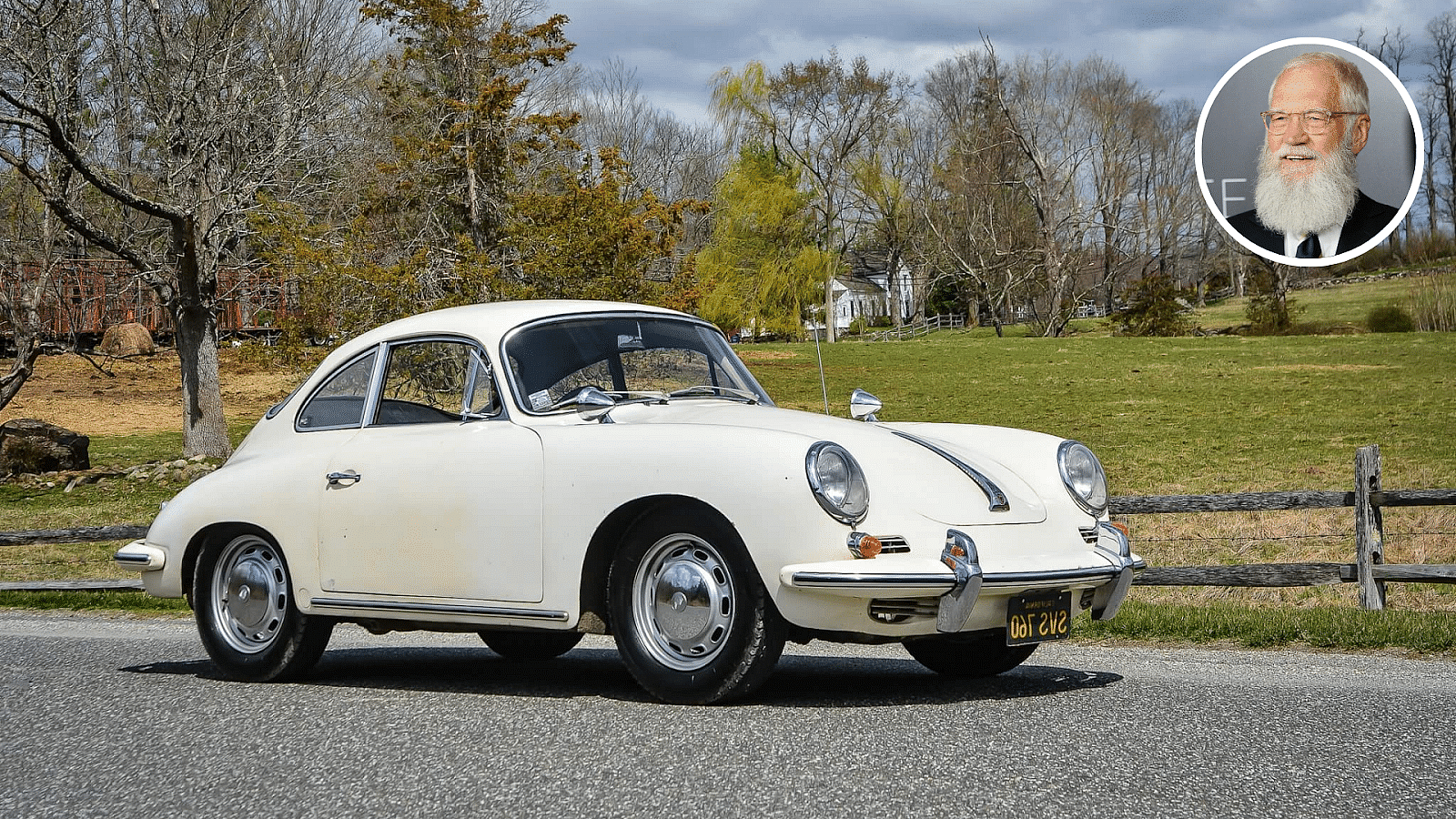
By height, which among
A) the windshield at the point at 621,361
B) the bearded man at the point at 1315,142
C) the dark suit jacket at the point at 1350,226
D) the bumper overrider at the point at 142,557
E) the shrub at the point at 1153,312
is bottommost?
the bumper overrider at the point at 142,557

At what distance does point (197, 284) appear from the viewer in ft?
79.9

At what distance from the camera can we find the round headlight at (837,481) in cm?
494

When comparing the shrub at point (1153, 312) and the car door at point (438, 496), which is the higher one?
the shrub at point (1153, 312)

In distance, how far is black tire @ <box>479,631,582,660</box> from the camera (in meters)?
7.10

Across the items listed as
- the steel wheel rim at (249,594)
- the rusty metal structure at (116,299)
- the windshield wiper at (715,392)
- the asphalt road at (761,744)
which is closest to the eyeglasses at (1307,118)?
the rusty metal structure at (116,299)

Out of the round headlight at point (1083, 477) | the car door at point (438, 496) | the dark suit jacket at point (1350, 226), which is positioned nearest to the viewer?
the car door at point (438, 496)

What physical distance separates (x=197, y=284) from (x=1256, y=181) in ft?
84.3

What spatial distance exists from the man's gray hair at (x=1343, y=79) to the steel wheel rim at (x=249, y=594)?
29.3 metres

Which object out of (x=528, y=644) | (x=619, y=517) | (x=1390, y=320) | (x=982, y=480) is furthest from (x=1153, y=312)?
(x=619, y=517)

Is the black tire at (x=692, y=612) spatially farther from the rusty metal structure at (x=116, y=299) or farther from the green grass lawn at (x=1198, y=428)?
the rusty metal structure at (x=116, y=299)

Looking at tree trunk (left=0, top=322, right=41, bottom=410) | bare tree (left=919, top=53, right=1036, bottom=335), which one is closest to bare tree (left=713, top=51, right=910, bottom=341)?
bare tree (left=919, top=53, right=1036, bottom=335)

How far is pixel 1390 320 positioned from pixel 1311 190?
17.5 metres

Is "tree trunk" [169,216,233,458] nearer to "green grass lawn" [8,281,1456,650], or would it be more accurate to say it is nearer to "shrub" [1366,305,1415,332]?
"green grass lawn" [8,281,1456,650]

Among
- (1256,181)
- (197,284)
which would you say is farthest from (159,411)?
(1256,181)
